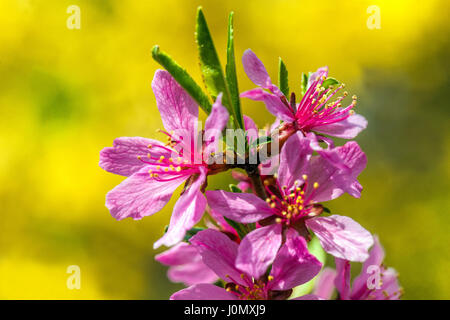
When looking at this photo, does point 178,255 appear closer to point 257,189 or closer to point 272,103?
point 257,189

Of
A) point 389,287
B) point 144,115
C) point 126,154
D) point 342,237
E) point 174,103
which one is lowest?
point 389,287

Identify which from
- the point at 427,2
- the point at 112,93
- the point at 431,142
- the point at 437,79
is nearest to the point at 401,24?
the point at 427,2

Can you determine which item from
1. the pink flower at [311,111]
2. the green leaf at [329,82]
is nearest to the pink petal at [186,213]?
the pink flower at [311,111]

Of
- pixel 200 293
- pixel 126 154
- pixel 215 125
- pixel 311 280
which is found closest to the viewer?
pixel 215 125

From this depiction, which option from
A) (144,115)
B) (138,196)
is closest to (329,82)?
(138,196)

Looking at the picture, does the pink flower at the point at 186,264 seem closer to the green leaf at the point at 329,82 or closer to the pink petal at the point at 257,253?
the pink petal at the point at 257,253

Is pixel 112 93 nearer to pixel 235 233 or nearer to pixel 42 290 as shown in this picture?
pixel 42 290
